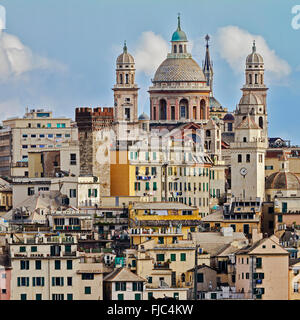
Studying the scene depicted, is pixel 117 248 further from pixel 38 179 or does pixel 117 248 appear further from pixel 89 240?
pixel 38 179

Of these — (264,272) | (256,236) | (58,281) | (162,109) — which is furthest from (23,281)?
(162,109)

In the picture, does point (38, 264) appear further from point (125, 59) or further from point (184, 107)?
point (184, 107)

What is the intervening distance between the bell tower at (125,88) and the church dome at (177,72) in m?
2.81

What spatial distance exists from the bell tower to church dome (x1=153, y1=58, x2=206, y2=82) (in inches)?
111

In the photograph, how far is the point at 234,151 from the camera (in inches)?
5984

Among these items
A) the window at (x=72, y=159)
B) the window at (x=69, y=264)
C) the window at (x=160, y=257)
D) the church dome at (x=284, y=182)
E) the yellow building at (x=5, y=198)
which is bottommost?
the window at (x=69, y=264)

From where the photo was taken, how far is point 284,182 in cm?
15038

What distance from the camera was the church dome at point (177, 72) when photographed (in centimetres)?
18975

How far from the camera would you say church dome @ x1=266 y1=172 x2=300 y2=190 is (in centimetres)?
14988

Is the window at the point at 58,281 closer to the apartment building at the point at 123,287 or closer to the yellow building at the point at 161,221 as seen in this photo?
the apartment building at the point at 123,287

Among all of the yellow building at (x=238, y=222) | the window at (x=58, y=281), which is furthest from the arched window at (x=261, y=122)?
the window at (x=58, y=281)

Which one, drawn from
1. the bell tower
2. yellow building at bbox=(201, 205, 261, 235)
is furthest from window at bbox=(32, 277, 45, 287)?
the bell tower
